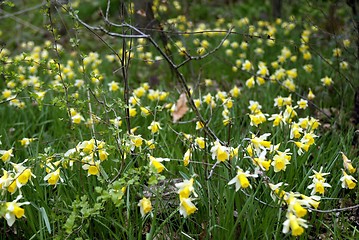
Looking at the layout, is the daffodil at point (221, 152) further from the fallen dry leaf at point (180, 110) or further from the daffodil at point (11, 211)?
the fallen dry leaf at point (180, 110)

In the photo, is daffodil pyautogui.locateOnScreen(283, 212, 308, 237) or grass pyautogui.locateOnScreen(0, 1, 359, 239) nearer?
daffodil pyautogui.locateOnScreen(283, 212, 308, 237)

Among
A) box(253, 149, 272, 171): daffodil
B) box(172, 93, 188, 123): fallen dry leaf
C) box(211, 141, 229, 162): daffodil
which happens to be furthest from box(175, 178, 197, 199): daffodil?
box(172, 93, 188, 123): fallen dry leaf

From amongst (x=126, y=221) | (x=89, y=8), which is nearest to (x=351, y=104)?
(x=126, y=221)

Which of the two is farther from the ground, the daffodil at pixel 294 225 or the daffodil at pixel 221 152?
the daffodil at pixel 221 152

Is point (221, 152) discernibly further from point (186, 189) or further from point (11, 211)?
point (11, 211)

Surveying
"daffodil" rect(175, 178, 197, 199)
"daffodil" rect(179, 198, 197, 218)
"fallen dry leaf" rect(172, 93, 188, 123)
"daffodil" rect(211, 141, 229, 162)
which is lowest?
"fallen dry leaf" rect(172, 93, 188, 123)

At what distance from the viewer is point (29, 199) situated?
216 cm

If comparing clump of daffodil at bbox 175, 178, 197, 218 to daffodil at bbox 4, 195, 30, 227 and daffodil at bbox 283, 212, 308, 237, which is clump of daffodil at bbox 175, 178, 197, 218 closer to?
daffodil at bbox 283, 212, 308, 237

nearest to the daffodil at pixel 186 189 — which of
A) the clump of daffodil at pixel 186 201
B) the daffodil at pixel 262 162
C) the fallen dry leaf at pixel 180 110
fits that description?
the clump of daffodil at pixel 186 201

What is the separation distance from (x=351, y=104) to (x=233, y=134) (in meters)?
1.15

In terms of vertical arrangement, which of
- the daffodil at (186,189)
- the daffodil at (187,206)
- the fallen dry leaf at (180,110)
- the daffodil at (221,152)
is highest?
the daffodil at (221,152)

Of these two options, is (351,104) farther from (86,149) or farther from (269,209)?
(86,149)

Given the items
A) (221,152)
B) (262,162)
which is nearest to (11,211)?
(221,152)

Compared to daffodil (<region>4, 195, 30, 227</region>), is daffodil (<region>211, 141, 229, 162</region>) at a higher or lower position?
higher
